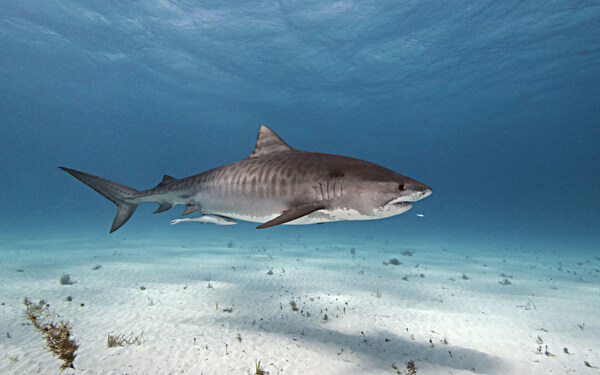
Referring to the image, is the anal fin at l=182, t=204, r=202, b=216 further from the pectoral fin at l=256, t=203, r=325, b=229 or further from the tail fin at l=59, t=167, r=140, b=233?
the pectoral fin at l=256, t=203, r=325, b=229

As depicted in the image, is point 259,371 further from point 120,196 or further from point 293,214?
point 120,196

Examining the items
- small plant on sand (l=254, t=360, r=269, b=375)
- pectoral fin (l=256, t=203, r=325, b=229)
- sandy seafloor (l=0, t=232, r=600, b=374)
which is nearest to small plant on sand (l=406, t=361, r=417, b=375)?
sandy seafloor (l=0, t=232, r=600, b=374)

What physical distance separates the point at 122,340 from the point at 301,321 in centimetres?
299

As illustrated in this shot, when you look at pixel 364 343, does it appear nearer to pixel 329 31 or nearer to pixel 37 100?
pixel 329 31

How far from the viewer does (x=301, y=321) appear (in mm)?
5391

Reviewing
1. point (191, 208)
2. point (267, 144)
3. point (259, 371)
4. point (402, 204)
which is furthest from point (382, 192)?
point (191, 208)

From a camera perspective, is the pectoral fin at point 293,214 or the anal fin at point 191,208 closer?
the pectoral fin at point 293,214

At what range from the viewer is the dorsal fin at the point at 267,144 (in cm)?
485

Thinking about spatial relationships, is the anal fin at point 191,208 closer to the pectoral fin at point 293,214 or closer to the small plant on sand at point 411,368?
the pectoral fin at point 293,214

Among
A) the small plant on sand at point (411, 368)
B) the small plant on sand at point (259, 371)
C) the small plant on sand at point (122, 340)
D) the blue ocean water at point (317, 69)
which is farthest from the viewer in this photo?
the blue ocean water at point (317, 69)

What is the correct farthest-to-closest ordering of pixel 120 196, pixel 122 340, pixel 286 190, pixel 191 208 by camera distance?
pixel 120 196 < pixel 191 208 < pixel 122 340 < pixel 286 190

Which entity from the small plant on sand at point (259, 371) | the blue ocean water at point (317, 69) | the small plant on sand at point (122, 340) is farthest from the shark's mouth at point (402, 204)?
the small plant on sand at point (122, 340)

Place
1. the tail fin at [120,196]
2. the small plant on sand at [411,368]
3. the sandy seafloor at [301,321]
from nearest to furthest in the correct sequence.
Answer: the small plant on sand at [411,368] → the sandy seafloor at [301,321] → the tail fin at [120,196]

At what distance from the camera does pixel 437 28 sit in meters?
24.7
